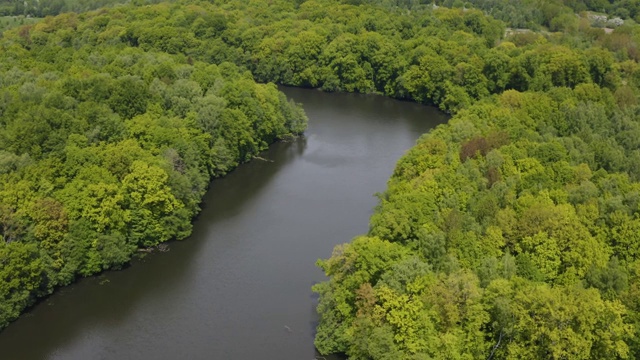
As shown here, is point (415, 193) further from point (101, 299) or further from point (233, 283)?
point (101, 299)

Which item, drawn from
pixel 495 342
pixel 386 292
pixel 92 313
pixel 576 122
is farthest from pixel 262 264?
pixel 576 122

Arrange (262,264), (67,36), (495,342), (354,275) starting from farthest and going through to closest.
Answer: (67,36)
(262,264)
(354,275)
(495,342)

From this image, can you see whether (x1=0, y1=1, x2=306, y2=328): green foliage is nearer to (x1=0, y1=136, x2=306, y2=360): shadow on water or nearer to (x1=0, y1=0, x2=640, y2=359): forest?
(x1=0, y1=0, x2=640, y2=359): forest

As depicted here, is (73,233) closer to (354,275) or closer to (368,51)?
(354,275)

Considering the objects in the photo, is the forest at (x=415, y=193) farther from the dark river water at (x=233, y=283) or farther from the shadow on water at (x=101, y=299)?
the dark river water at (x=233, y=283)

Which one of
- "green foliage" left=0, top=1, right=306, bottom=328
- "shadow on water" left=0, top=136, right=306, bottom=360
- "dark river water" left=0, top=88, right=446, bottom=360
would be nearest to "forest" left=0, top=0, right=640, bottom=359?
"green foliage" left=0, top=1, right=306, bottom=328

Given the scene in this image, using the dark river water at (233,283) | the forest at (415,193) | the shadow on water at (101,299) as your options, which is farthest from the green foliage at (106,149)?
the dark river water at (233,283)
